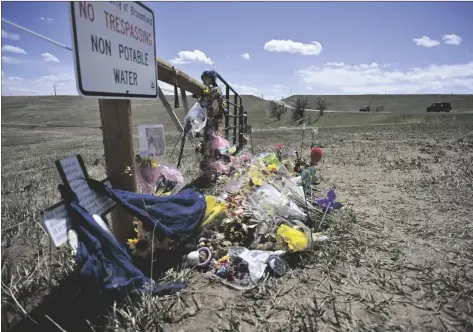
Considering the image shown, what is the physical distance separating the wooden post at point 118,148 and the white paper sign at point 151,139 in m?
0.29

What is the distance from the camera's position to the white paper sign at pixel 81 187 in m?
1.93

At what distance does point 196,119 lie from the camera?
462 cm

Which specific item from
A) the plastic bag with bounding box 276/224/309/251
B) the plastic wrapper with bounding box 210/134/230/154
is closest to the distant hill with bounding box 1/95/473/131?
the plastic wrapper with bounding box 210/134/230/154

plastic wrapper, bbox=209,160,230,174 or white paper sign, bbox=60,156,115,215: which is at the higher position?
white paper sign, bbox=60,156,115,215

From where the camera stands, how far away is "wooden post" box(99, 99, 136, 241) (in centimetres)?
220

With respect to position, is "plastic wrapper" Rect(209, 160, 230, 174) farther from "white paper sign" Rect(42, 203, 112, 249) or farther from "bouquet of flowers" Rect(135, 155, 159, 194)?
"white paper sign" Rect(42, 203, 112, 249)

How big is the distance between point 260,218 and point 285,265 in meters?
0.67

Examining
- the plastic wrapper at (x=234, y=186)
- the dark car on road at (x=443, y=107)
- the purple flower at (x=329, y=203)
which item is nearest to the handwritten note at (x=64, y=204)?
the plastic wrapper at (x=234, y=186)

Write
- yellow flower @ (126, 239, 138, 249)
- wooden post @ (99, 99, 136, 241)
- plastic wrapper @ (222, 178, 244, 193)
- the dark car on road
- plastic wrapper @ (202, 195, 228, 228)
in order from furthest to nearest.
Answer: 1. the dark car on road
2. plastic wrapper @ (222, 178, 244, 193)
3. plastic wrapper @ (202, 195, 228, 228)
4. yellow flower @ (126, 239, 138, 249)
5. wooden post @ (99, 99, 136, 241)

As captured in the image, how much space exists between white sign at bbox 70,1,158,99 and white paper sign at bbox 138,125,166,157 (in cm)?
40

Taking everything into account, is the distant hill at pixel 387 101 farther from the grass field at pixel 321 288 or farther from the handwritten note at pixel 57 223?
the handwritten note at pixel 57 223

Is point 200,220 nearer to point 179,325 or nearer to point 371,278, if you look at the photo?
point 179,325

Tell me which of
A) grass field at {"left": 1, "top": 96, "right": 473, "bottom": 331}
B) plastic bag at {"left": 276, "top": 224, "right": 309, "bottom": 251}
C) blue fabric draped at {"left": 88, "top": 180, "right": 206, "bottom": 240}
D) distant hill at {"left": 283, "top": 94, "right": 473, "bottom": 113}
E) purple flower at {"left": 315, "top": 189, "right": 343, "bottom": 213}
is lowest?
grass field at {"left": 1, "top": 96, "right": 473, "bottom": 331}

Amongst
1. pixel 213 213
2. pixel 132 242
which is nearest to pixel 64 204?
pixel 132 242
